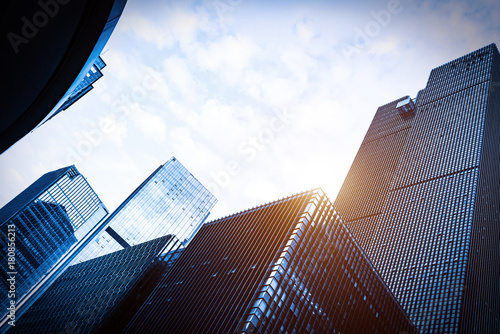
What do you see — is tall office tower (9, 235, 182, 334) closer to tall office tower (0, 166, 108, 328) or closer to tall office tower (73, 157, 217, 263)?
tall office tower (0, 166, 108, 328)

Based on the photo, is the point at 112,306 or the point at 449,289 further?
the point at 449,289

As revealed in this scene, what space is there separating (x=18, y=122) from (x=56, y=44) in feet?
16.0

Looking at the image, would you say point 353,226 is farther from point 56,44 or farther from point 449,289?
point 56,44

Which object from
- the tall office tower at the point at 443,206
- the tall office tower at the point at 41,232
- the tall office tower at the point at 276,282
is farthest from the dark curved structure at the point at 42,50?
the tall office tower at the point at 41,232

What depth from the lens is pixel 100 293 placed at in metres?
94.3

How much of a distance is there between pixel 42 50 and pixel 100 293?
95.8 meters

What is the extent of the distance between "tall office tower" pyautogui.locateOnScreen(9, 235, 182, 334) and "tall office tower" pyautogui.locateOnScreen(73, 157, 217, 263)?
40254mm

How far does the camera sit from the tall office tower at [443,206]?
355ft

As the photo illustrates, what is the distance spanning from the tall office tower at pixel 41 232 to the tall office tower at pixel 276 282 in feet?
397

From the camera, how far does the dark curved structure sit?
13.2 metres

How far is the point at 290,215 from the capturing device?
61.9 metres

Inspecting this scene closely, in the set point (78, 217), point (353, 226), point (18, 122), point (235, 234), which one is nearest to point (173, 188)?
point (78, 217)

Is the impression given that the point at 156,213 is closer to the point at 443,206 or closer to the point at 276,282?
the point at 443,206

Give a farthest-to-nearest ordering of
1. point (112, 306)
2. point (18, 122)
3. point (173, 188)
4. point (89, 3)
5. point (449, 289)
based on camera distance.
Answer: point (173, 188)
point (449, 289)
point (112, 306)
point (18, 122)
point (89, 3)
